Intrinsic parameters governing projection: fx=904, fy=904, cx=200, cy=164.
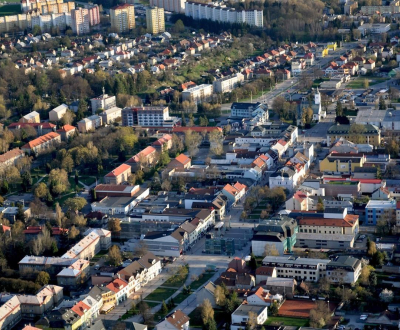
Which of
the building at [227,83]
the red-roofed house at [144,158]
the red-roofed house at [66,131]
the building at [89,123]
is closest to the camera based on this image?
the red-roofed house at [144,158]

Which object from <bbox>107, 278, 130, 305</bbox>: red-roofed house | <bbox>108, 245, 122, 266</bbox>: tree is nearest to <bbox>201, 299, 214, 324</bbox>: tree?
<bbox>107, 278, 130, 305</bbox>: red-roofed house

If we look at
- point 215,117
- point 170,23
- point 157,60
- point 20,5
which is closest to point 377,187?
point 215,117

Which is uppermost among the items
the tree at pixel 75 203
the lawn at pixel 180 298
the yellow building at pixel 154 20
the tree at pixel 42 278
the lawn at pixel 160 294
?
the yellow building at pixel 154 20

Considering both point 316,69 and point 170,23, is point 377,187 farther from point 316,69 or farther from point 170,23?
point 170,23

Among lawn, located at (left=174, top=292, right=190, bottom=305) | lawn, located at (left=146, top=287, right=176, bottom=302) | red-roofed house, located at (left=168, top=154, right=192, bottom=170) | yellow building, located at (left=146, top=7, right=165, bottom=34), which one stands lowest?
lawn, located at (left=146, top=287, right=176, bottom=302)

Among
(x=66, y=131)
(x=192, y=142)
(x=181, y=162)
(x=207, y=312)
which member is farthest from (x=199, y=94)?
(x=207, y=312)

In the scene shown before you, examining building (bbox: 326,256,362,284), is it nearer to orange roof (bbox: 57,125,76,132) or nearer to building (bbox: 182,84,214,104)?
orange roof (bbox: 57,125,76,132)

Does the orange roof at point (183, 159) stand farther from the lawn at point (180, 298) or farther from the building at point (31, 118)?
the lawn at point (180, 298)

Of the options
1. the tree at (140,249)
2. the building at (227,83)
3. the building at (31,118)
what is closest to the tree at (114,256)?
the tree at (140,249)
